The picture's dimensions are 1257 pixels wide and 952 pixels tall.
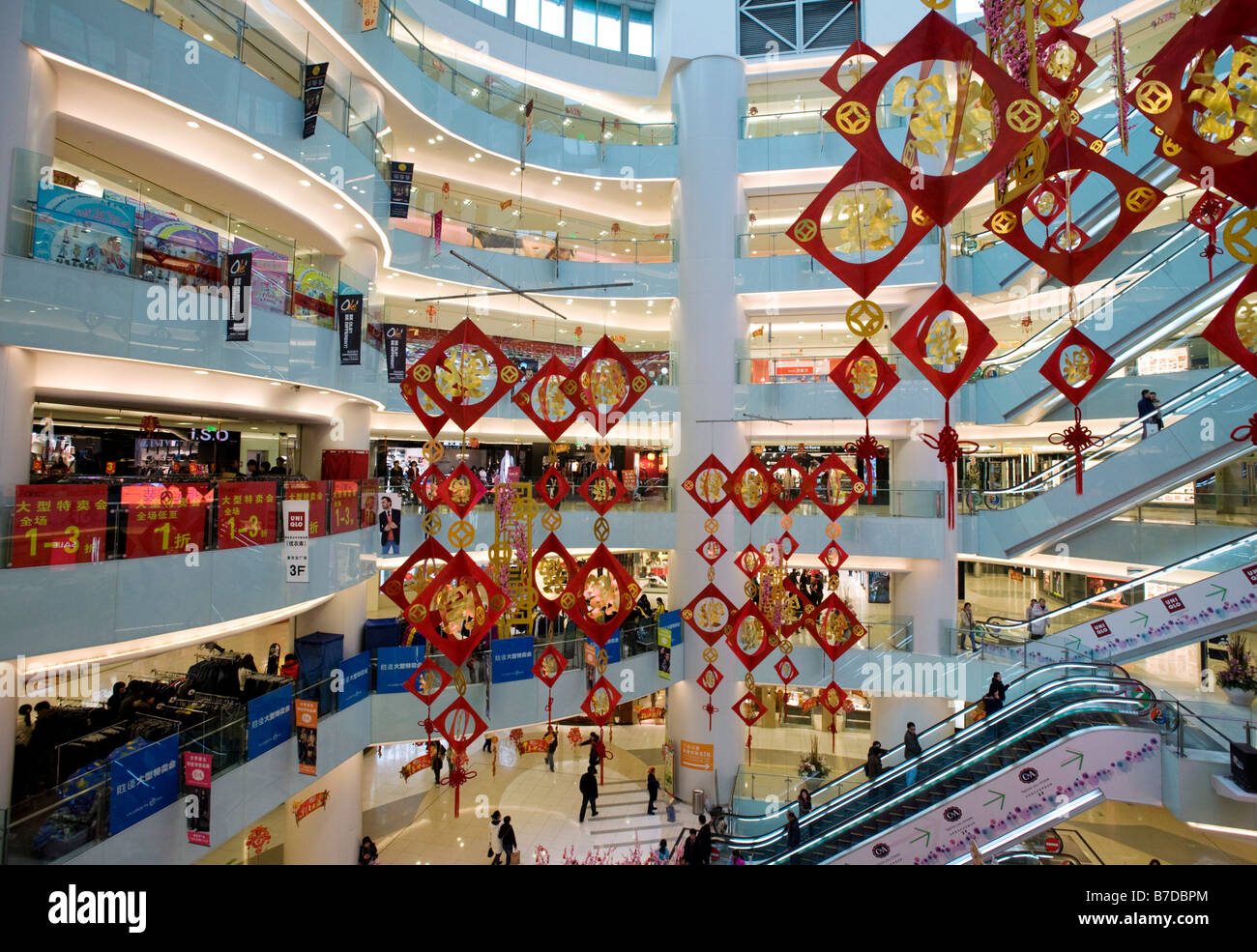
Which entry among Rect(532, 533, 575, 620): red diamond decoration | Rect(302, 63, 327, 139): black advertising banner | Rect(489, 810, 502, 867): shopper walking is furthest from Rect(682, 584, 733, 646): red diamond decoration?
Rect(302, 63, 327, 139): black advertising banner

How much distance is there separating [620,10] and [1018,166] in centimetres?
1788

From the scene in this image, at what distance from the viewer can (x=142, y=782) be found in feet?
18.5

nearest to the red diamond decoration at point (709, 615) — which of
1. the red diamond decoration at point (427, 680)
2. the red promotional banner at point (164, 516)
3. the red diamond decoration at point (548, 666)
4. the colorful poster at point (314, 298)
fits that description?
the red diamond decoration at point (548, 666)

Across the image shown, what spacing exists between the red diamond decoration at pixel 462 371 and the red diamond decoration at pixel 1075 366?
15.2 ft

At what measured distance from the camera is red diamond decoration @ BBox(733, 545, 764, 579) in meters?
10.1

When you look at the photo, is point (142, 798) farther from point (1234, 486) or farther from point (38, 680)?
point (1234, 486)

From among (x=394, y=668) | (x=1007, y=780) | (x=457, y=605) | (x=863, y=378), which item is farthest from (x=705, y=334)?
(x=1007, y=780)

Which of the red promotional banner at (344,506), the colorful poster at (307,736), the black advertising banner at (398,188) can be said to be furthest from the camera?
the black advertising banner at (398,188)

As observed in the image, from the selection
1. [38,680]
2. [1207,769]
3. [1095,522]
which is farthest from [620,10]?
[1207,769]

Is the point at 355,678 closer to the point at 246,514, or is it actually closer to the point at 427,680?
the point at 427,680

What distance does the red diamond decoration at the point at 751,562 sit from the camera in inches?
397

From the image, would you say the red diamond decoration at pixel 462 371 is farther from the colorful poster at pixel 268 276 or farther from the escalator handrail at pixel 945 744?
the escalator handrail at pixel 945 744

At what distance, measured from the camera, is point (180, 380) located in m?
7.55

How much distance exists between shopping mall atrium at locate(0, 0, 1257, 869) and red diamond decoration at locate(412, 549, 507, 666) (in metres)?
0.05
